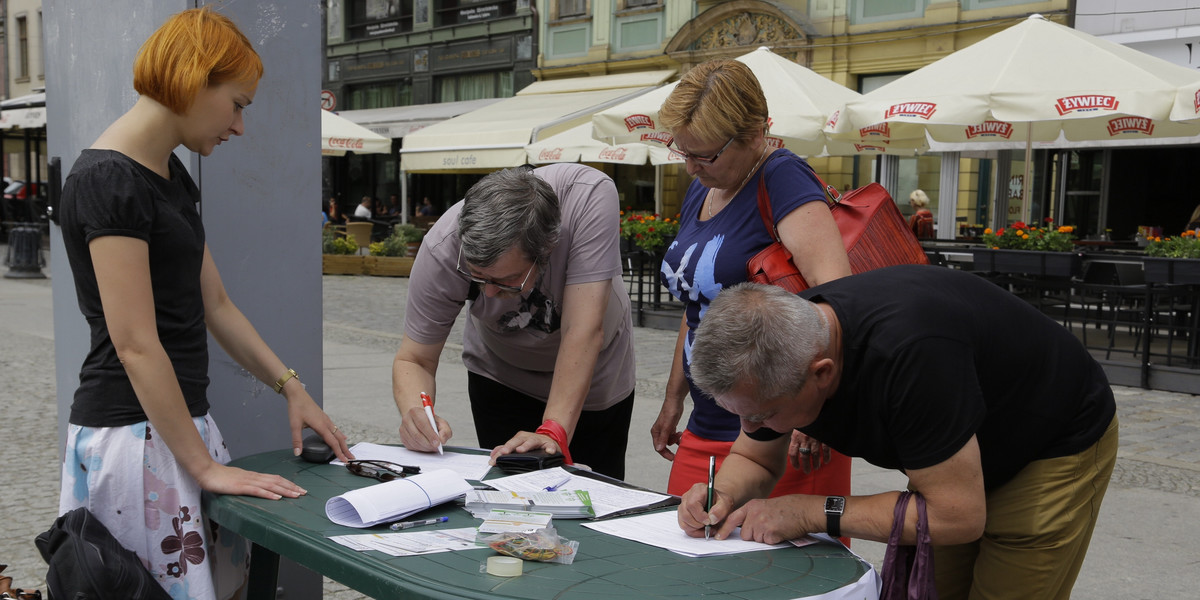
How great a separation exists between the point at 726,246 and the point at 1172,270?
20.8ft

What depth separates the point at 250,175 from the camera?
3.09 metres

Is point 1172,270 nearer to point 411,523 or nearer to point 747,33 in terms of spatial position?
point 411,523

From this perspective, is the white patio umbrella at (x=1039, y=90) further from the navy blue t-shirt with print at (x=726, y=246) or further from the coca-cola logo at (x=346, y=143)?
the coca-cola logo at (x=346, y=143)

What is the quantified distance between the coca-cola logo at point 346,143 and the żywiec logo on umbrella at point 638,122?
276 inches

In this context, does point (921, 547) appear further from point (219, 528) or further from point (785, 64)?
point (785, 64)

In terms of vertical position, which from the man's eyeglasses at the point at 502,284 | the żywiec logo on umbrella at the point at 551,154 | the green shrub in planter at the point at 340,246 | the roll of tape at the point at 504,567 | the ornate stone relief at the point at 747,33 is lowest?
the green shrub in planter at the point at 340,246

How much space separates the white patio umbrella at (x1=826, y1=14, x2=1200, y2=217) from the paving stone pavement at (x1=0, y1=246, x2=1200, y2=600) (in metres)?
2.17

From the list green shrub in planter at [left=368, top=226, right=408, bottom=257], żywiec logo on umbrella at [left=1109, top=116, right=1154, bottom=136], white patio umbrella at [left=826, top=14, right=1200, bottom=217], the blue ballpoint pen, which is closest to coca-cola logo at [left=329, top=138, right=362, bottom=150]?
green shrub in planter at [left=368, top=226, right=408, bottom=257]

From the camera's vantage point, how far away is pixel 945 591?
7.50ft

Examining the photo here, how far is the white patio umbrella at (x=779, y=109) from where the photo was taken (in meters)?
9.78

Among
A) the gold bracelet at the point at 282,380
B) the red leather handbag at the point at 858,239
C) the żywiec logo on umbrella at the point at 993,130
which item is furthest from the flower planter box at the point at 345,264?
the red leather handbag at the point at 858,239

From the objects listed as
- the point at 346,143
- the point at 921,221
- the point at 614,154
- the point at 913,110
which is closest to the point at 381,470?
the point at 913,110

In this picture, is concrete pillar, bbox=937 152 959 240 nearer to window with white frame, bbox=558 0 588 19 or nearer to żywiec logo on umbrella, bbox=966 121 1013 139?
żywiec logo on umbrella, bbox=966 121 1013 139

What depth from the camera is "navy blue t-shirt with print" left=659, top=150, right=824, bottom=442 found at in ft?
8.61
